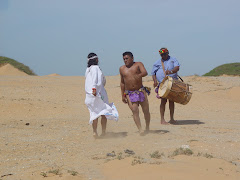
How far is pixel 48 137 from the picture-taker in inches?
297

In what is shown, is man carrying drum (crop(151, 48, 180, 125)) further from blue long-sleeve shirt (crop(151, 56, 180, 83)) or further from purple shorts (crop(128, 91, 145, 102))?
purple shorts (crop(128, 91, 145, 102))

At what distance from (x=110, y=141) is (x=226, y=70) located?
109 ft

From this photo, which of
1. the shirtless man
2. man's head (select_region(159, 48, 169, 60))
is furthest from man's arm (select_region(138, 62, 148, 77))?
man's head (select_region(159, 48, 169, 60))

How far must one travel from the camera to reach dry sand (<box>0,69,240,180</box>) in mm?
4641

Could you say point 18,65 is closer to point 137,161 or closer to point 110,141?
point 110,141

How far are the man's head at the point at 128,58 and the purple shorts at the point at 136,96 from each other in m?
0.58

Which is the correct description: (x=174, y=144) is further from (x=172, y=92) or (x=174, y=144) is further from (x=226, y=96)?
(x=226, y=96)

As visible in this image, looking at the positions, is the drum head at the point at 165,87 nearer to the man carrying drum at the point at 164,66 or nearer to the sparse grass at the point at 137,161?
the man carrying drum at the point at 164,66

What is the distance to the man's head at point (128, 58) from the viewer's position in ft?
Answer: 24.7

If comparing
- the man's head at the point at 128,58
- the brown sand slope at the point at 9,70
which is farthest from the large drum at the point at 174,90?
the brown sand slope at the point at 9,70

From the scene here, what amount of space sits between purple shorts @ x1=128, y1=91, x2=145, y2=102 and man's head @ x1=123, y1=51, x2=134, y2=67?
0.58 meters

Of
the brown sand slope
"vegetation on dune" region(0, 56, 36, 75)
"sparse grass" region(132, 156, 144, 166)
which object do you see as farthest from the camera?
"vegetation on dune" region(0, 56, 36, 75)

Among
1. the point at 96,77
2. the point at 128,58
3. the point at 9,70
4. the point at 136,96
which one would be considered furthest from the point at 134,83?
the point at 9,70

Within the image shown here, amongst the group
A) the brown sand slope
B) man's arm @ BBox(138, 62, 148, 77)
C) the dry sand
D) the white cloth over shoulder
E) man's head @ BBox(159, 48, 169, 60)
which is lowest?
the dry sand
